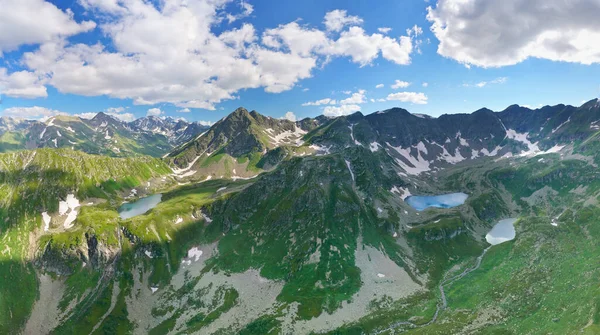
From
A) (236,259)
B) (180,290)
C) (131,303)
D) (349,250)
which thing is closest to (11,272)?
(131,303)

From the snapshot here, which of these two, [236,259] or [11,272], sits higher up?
[11,272]

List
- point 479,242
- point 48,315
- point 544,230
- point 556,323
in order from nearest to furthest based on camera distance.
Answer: point 556,323, point 48,315, point 544,230, point 479,242

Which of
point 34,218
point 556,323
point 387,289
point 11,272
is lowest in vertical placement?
point 387,289

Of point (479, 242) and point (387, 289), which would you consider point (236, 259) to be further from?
point (479, 242)

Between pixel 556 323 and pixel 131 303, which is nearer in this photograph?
pixel 556 323

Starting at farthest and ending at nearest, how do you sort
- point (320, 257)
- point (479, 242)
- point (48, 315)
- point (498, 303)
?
point (479, 242) < point (320, 257) < point (48, 315) < point (498, 303)

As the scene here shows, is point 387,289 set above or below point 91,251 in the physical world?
below

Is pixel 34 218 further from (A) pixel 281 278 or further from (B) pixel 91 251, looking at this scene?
(A) pixel 281 278

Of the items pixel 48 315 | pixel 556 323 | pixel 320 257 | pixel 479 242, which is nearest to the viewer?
pixel 556 323

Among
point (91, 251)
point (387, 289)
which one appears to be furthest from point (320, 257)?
point (91, 251)
